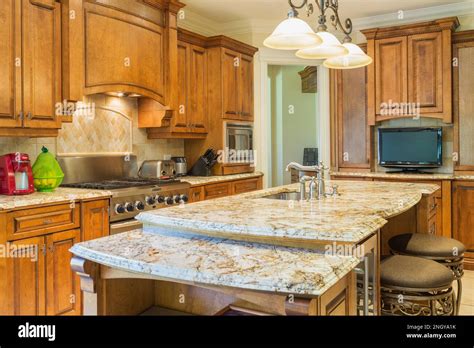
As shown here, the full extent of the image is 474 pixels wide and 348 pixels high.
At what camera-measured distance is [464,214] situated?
14.5 feet

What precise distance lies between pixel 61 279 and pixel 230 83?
297 centimetres

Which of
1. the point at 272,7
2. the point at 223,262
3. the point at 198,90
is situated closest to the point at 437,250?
the point at 223,262

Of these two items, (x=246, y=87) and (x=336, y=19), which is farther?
(x=246, y=87)

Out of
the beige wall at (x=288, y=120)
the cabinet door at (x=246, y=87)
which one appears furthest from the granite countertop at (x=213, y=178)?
the beige wall at (x=288, y=120)

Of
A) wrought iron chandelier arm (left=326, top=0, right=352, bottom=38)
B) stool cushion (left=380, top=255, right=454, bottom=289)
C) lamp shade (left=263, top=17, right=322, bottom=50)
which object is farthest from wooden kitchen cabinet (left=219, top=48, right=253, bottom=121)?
stool cushion (left=380, top=255, right=454, bottom=289)

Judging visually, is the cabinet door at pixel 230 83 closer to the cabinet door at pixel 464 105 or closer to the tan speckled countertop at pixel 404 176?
the tan speckled countertop at pixel 404 176

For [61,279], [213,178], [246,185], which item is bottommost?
[61,279]

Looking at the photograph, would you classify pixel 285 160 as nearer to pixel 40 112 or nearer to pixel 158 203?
pixel 158 203

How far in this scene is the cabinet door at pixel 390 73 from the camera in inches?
191

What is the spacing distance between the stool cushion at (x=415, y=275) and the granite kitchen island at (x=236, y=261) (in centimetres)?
11

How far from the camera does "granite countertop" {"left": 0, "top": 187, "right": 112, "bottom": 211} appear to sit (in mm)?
2526

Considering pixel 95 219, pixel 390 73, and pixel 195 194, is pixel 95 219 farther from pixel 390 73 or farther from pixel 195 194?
pixel 390 73
